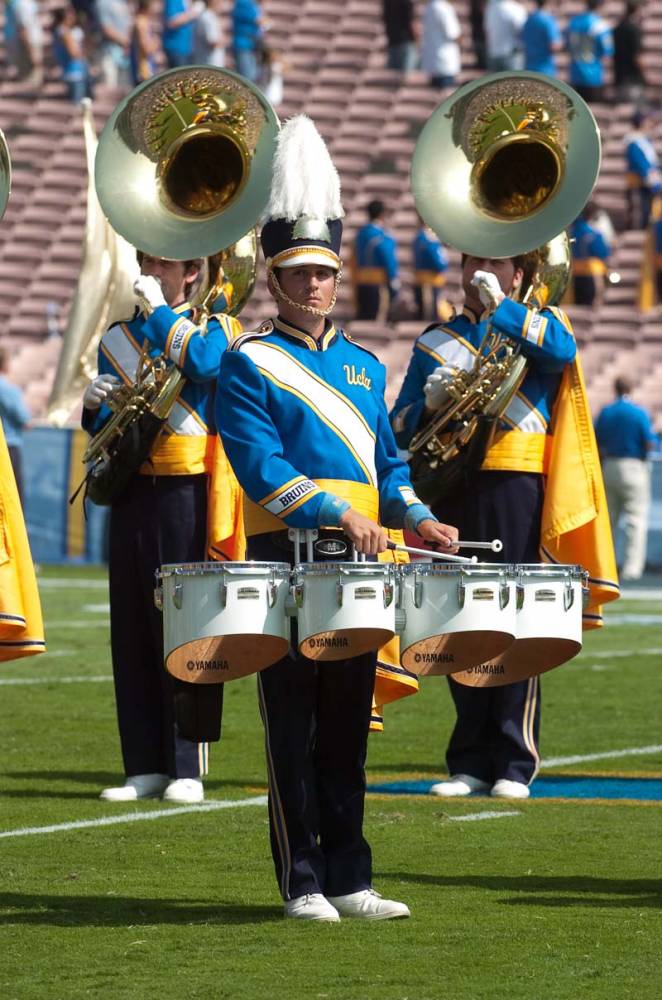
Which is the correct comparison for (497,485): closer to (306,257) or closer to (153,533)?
(153,533)

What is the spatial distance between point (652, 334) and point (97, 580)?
24.0 feet

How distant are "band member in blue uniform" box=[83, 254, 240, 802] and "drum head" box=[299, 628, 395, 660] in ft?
8.90

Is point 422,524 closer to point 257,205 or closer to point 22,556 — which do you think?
point 22,556

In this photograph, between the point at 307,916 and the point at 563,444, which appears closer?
the point at 307,916

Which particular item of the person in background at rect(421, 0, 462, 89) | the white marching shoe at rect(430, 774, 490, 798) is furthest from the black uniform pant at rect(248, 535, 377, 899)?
the person in background at rect(421, 0, 462, 89)

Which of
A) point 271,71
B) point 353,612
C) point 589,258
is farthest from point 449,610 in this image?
point 271,71

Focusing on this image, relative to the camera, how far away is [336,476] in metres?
6.34

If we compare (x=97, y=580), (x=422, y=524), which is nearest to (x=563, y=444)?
(x=422, y=524)

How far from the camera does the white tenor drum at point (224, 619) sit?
5945 mm

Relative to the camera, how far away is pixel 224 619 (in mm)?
5941

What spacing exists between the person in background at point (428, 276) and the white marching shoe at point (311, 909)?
1778 centimetres

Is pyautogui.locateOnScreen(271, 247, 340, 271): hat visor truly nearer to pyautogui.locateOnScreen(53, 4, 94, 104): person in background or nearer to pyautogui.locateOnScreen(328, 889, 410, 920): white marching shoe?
pyautogui.locateOnScreen(328, 889, 410, 920): white marching shoe

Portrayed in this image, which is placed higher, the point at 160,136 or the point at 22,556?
the point at 160,136

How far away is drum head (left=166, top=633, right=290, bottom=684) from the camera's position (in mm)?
5984
